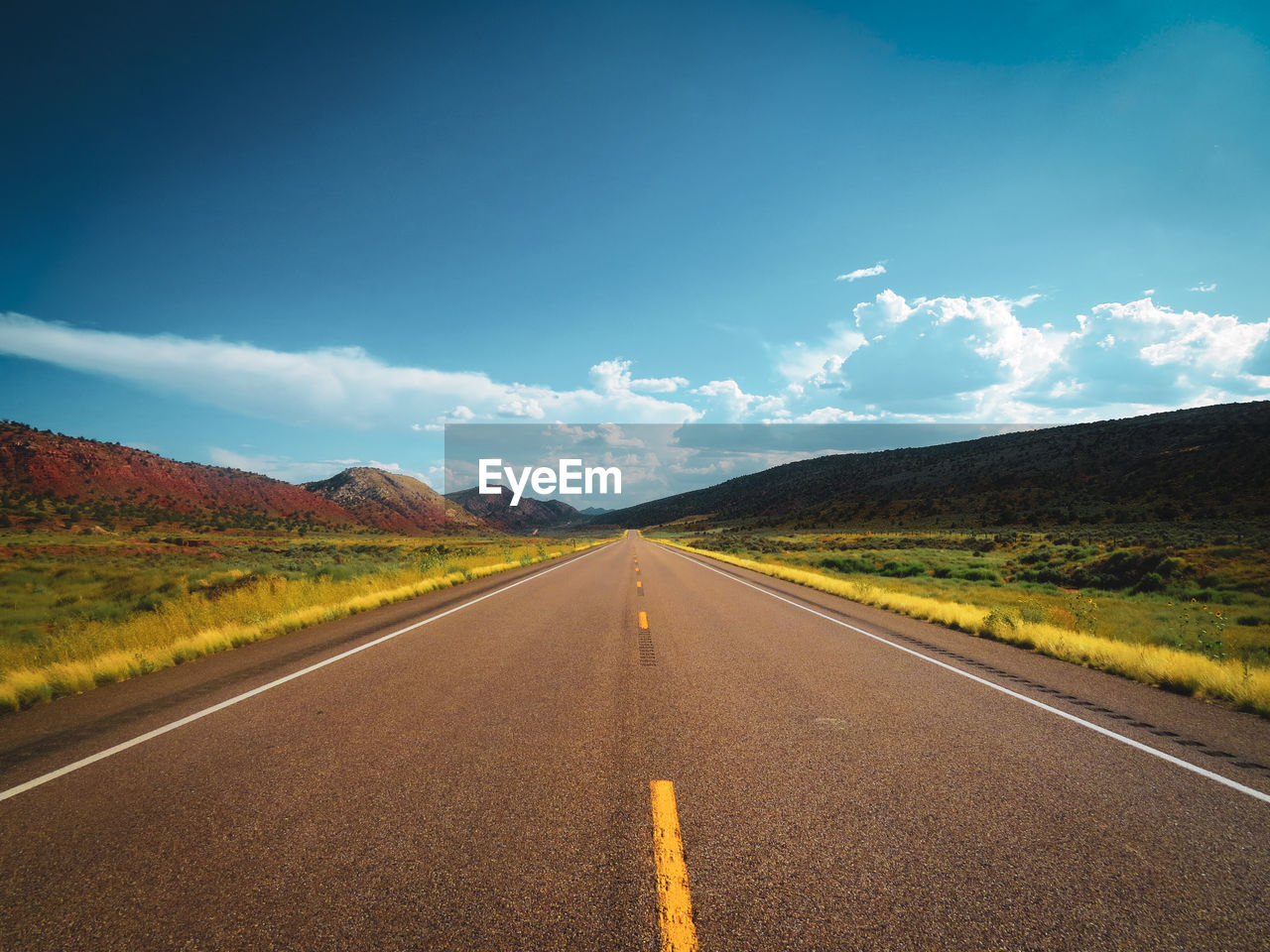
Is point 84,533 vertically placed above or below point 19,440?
below

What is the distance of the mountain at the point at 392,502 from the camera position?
119 m

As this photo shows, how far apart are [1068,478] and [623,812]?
8317 centimetres

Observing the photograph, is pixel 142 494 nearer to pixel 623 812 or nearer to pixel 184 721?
pixel 184 721

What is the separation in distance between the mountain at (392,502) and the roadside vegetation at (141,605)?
8625 cm

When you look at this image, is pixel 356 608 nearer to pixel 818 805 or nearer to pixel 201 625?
pixel 201 625

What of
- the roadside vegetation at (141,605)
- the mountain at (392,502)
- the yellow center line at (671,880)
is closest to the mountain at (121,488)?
the mountain at (392,502)

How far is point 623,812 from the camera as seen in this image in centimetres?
342

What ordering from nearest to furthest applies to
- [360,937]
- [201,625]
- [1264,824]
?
1. [360,937]
2. [1264,824]
3. [201,625]

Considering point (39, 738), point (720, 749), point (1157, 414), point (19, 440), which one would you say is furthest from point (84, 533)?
point (1157, 414)

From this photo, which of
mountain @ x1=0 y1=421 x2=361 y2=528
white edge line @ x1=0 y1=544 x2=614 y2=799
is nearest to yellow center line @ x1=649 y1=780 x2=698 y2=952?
white edge line @ x1=0 y1=544 x2=614 y2=799

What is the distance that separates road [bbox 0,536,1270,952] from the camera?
8.17ft

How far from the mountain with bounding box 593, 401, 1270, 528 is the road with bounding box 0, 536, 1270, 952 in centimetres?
5637

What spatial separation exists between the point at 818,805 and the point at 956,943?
1.21 metres

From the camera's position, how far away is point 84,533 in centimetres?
4834
